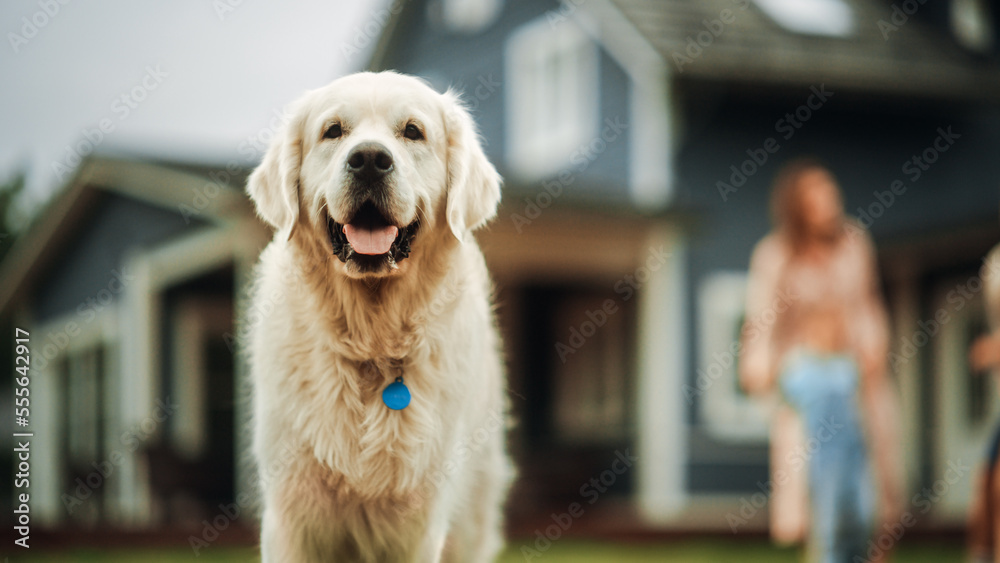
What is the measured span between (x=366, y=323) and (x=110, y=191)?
39.8 feet

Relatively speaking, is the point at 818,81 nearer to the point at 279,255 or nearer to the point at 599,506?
the point at 599,506

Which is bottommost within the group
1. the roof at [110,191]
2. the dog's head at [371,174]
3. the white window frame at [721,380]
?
the white window frame at [721,380]

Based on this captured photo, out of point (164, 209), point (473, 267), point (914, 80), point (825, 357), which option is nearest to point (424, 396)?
point (473, 267)

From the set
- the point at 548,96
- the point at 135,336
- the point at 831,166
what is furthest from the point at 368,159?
the point at 831,166

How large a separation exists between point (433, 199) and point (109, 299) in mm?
11893

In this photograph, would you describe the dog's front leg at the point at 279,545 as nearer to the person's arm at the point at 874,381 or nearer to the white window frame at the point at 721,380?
the person's arm at the point at 874,381

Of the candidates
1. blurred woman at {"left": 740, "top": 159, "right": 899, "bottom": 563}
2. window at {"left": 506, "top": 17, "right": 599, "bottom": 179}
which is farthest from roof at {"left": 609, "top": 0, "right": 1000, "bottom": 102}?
blurred woman at {"left": 740, "top": 159, "right": 899, "bottom": 563}

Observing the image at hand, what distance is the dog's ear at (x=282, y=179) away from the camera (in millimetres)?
2701

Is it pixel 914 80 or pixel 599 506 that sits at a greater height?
pixel 914 80

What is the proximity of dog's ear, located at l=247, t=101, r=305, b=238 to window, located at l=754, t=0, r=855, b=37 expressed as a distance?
12661mm

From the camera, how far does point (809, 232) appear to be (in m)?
4.86

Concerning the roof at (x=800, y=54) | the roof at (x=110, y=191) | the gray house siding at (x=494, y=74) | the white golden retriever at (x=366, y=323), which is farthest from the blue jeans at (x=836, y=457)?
the roof at (x=800, y=54)

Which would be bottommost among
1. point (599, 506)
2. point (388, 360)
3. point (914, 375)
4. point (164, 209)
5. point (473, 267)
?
point (599, 506)

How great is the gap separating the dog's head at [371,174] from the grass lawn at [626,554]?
423cm
